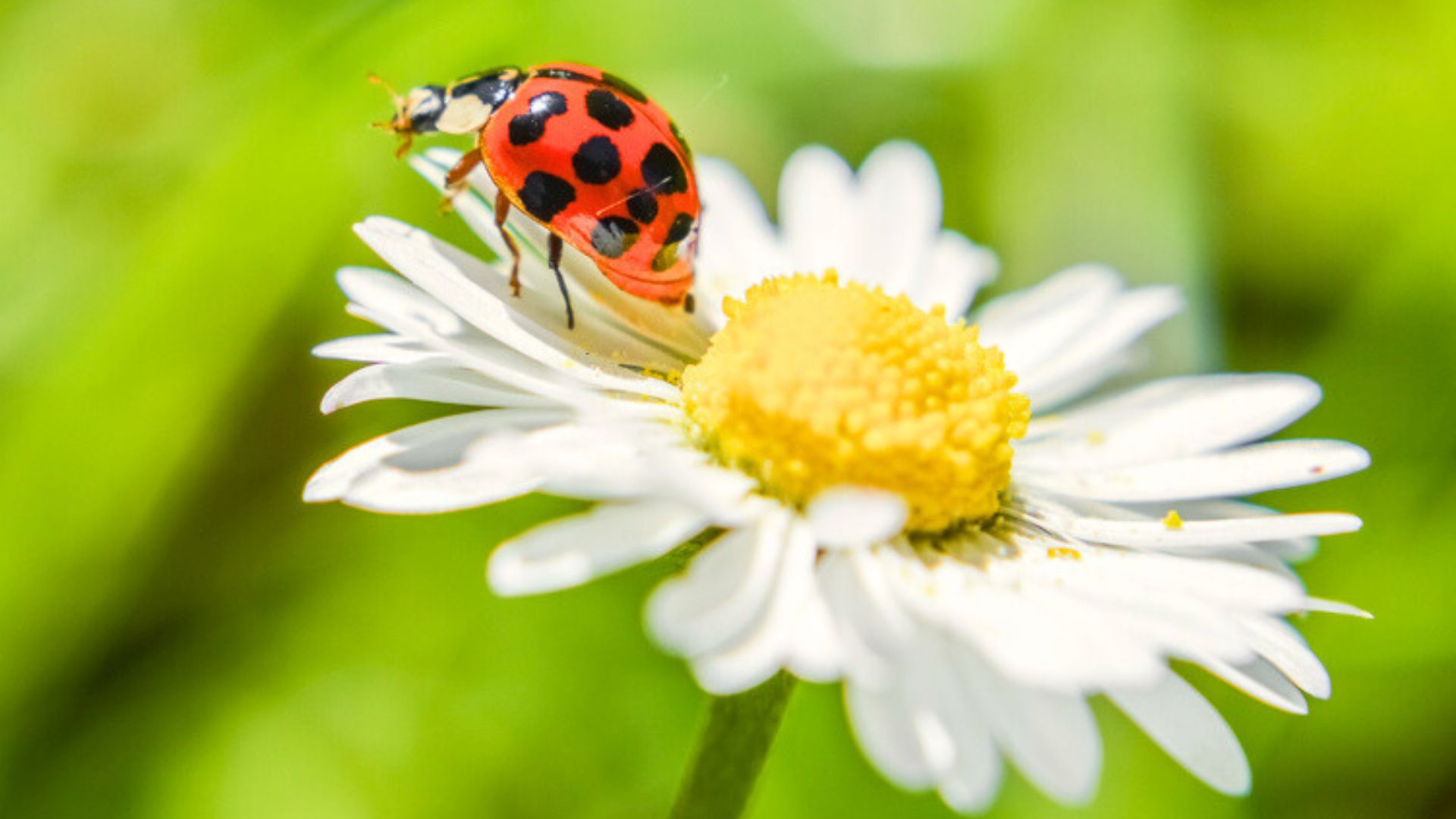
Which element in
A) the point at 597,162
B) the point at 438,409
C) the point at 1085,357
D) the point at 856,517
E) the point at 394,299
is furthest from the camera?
the point at 438,409

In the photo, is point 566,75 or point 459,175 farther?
point 459,175

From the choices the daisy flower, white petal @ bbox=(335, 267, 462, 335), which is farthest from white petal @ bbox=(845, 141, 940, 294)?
white petal @ bbox=(335, 267, 462, 335)

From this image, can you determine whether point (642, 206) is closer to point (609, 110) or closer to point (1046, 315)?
point (609, 110)

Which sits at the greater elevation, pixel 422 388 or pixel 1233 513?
pixel 1233 513

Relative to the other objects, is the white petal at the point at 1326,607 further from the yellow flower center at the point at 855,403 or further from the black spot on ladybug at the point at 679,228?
the black spot on ladybug at the point at 679,228

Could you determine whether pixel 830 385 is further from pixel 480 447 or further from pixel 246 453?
pixel 246 453

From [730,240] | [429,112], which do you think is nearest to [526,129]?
[429,112]

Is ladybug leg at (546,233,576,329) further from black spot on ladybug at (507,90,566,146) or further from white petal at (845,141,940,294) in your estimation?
white petal at (845,141,940,294)
